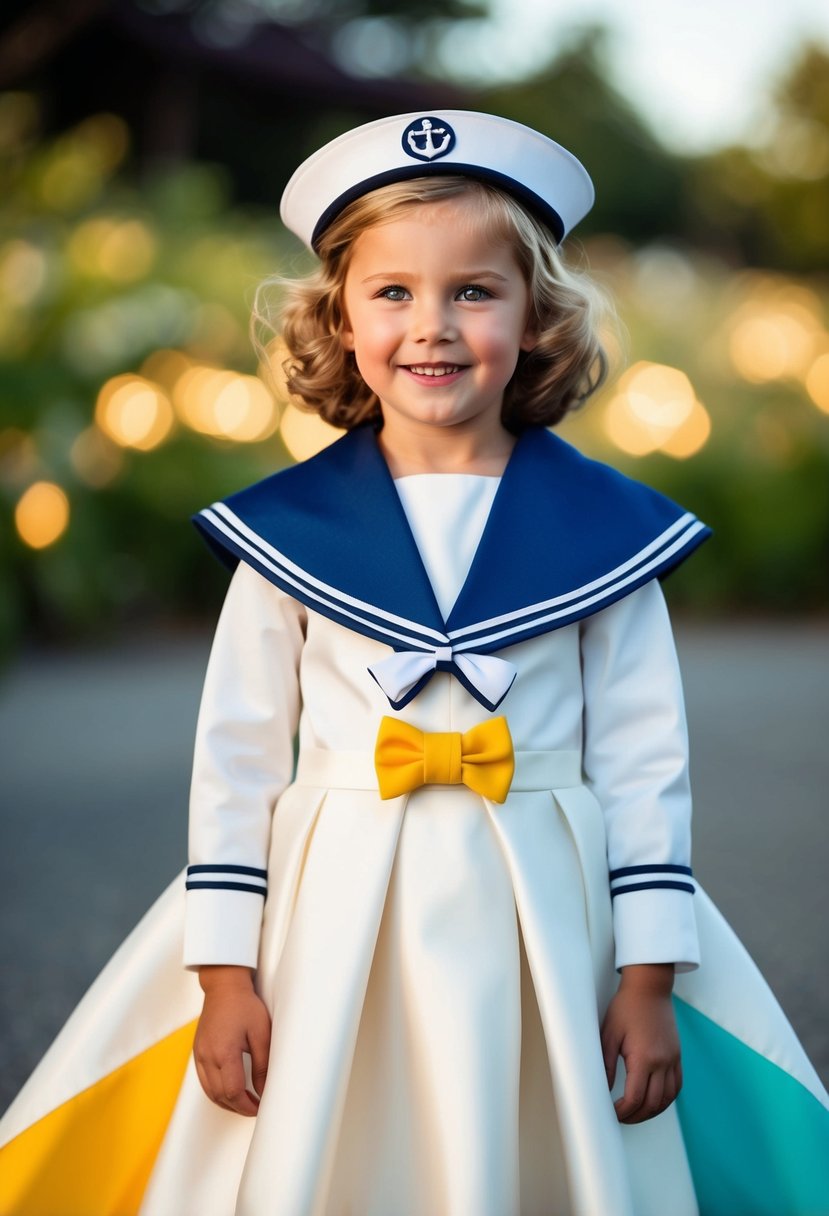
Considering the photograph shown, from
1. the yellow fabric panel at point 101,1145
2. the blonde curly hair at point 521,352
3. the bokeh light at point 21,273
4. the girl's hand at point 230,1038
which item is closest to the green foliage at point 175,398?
the bokeh light at point 21,273

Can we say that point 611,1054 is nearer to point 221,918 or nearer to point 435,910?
point 435,910

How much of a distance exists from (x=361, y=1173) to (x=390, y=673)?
0.54m

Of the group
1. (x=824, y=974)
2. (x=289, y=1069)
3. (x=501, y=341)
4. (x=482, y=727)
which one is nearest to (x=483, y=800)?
(x=482, y=727)

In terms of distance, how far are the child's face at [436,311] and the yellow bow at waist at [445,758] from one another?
36 cm

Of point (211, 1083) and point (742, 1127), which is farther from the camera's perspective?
point (742, 1127)

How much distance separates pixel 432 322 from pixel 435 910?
65 cm

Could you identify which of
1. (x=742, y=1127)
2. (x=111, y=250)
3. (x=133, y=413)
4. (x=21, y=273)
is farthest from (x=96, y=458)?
(x=742, y=1127)

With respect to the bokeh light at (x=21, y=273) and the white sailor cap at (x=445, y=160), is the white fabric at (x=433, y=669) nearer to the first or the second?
the white sailor cap at (x=445, y=160)

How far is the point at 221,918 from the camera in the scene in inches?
66.4

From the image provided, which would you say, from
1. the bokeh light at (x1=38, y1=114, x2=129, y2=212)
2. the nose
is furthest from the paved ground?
the bokeh light at (x1=38, y1=114, x2=129, y2=212)

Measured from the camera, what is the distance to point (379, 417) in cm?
196

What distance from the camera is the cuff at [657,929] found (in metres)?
1.66

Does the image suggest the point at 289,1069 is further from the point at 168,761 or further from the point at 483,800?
the point at 168,761

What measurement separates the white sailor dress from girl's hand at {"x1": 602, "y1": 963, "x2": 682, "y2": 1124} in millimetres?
26
